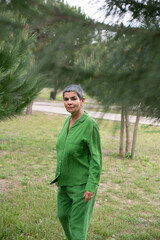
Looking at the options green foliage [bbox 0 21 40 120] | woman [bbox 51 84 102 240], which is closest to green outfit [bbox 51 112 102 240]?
woman [bbox 51 84 102 240]

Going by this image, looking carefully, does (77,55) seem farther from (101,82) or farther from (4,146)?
(4,146)

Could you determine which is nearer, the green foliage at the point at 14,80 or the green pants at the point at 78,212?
the green pants at the point at 78,212

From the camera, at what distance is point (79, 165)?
235 cm

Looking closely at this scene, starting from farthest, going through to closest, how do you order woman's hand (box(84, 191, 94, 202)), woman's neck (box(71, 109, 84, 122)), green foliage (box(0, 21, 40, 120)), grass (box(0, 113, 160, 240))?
grass (box(0, 113, 160, 240)) < green foliage (box(0, 21, 40, 120)) < woman's neck (box(71, 109, 84, 122)) < woman's hand (box(84, 191, 94, 202))

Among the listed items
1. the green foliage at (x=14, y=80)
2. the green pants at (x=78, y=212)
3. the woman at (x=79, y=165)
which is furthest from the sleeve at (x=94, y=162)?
the green foliage at (x=14, y=80)

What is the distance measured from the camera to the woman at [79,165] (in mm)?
2262

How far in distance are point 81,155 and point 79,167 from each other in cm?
11

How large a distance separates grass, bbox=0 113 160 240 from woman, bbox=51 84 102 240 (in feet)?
0.70

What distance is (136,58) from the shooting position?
1.25m

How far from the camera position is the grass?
3.22m

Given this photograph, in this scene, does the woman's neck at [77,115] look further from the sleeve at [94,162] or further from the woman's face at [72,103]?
the sleeve at [94,162]

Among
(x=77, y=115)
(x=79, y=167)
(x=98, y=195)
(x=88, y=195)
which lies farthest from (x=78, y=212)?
(x=98, y=195)

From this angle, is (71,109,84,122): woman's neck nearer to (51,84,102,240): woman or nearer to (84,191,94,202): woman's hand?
(51,84,102,240): woman

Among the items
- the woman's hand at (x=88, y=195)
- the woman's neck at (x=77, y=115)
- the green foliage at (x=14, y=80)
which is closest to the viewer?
the woman's hand at (x=88, y=195)
